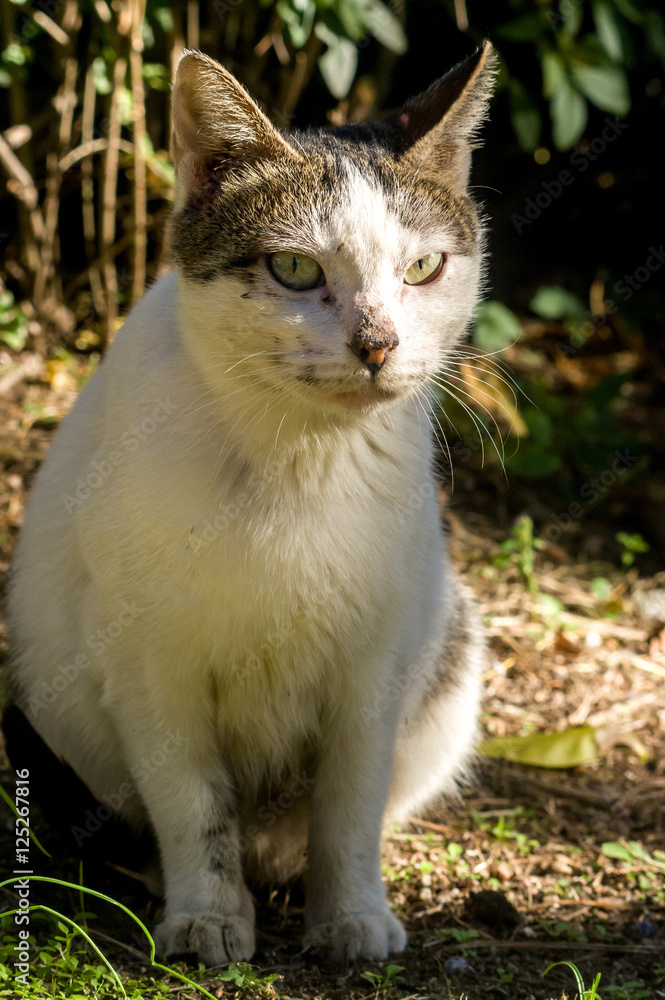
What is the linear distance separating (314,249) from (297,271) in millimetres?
53

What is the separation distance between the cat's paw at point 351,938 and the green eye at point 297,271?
1.37 metres

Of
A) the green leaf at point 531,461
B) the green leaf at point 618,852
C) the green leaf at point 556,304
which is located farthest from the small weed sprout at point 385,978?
the green leaf at point 556,304

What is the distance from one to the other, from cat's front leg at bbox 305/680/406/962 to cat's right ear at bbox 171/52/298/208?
45.0 inches

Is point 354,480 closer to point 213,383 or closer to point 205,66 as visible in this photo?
point 213,383

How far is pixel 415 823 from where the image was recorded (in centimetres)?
296

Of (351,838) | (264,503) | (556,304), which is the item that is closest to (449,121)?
(264,503)

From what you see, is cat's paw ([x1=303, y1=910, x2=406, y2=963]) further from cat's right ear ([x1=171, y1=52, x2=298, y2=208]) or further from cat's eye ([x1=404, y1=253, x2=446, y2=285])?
cat's right ear ([x1=171, y1=52, x2=298, y2=208])

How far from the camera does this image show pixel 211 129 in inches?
78.2

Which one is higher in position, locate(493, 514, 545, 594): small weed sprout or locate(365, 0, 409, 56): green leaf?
locate(365, 0, 409, 56): green leaf

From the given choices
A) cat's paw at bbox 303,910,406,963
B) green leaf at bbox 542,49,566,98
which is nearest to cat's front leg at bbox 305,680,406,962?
cat's paw at bbox 303,910,406,963

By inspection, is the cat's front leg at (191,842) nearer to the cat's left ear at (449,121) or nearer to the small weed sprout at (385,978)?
the small weed sprout at (385,978)

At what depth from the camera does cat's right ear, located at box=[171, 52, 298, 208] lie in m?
1.93

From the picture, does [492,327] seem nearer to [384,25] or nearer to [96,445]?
[384,25]

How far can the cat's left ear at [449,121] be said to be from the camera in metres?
2.11
